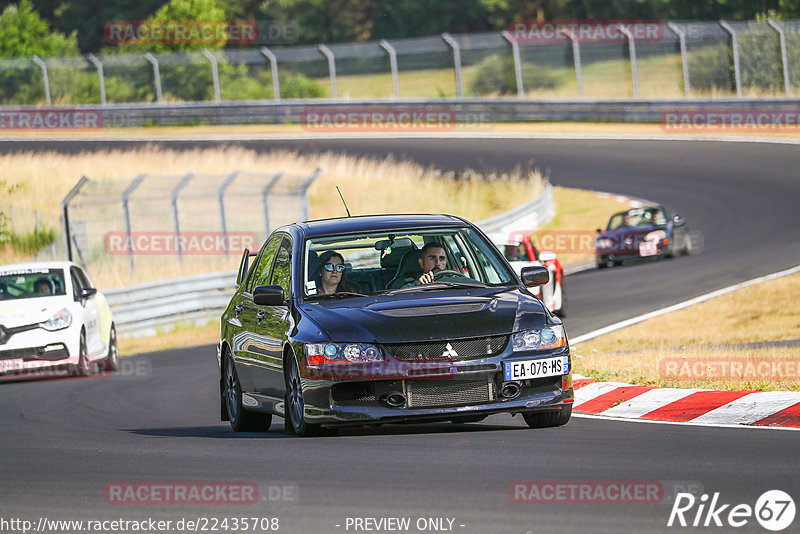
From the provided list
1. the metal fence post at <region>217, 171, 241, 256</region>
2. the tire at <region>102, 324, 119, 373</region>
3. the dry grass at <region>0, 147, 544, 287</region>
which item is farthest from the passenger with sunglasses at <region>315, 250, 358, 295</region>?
the dry grass at <region>0, 147, 544, 287</region>

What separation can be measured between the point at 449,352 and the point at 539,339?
62cm

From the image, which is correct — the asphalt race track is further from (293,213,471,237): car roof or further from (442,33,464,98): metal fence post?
(442,33,464,98): metal fence post

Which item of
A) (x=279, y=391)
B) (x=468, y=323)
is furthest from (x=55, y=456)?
(x=468, y=323)

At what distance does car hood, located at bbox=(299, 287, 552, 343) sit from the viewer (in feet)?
28.0

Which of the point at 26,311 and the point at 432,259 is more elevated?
the point at 432,259

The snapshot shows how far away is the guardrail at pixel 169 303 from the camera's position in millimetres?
23067

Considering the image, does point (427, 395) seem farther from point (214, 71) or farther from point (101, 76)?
point (101, 76)

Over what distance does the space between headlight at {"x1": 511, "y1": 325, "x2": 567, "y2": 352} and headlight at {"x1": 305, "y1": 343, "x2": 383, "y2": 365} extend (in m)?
0.87

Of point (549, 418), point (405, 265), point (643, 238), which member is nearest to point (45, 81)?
point (643, 238)

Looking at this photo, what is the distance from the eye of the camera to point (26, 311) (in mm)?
17438

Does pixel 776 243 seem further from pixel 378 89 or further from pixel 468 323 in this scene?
pixel 378 89

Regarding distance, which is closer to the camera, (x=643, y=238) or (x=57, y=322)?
(x=57, y=322)

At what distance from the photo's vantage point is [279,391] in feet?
31.3

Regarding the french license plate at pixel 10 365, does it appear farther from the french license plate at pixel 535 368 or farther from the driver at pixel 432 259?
the french license plate at pixel 535 368
